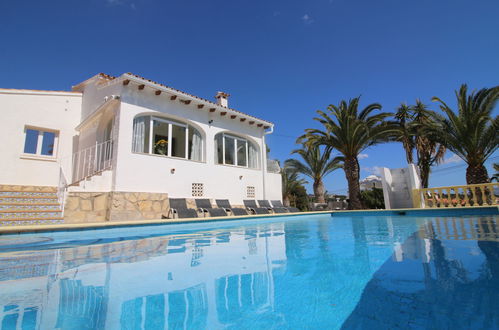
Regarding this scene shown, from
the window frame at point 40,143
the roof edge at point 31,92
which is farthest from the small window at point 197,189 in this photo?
the roof edge at point 31,92

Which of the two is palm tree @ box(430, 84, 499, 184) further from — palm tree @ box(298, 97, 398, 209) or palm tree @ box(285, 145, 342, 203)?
palm tree @ box(285, 145, 342, 203)

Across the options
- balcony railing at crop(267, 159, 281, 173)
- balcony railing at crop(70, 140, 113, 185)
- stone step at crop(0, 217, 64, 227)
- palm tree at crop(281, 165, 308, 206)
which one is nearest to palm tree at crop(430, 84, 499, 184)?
balcony railing at crop(267, 159, 281, 173)

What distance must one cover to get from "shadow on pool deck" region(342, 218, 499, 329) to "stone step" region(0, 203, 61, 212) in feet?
32.4

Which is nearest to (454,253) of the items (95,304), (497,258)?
(497,258)

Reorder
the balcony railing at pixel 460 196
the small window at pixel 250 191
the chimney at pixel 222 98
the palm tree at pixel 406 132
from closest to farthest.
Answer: the balcony railing at pixel 460 196
the small window at pixel 250 191
the chimney at pixel 222 98
the palm tree at pixel 406 132

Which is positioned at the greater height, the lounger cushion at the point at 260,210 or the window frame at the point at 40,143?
the window frame at the point at 40,143

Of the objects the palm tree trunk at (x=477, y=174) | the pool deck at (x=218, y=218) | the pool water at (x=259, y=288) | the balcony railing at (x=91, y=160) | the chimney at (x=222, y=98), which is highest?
the chimney at (x=222, y=98)

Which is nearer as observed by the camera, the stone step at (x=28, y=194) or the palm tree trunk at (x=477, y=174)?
the stone step at (x=28, y=194)

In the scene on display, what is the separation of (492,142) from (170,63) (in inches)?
753

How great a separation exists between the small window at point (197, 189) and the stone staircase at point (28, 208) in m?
5.29

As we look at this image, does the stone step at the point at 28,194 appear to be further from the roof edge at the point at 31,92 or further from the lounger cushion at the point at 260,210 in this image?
the lounger cushion at the point at 260,210

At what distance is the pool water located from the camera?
1734 millimetres

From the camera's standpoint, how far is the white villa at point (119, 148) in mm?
9727

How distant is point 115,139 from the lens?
33.0 feet
